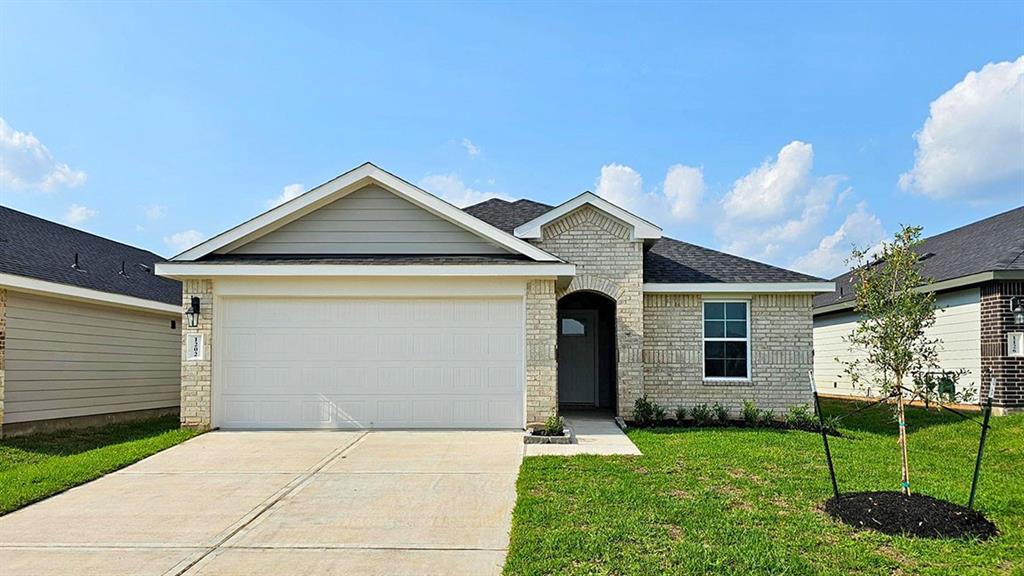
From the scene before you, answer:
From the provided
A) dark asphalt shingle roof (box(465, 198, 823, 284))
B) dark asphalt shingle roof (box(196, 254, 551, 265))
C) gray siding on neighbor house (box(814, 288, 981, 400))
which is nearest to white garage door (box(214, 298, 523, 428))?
dark asphalt shingle roof (box(196, 254, 551, 265))

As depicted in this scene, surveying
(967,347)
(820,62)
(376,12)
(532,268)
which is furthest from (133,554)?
(967,347)

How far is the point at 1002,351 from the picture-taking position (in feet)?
43.4

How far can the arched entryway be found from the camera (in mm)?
16967

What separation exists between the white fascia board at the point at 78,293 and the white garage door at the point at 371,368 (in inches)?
119

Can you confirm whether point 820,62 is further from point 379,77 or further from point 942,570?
point 942,570

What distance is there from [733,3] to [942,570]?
10.2 metres

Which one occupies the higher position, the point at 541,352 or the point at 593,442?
the point at 541,352

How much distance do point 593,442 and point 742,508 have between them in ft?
13.2

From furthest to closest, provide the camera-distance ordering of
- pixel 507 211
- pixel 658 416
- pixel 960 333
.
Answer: pixel 507 211 → pixel 960 333 → pixel 658 416

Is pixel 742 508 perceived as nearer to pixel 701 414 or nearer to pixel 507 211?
pixel 701 414

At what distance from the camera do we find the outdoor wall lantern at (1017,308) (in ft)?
43.1

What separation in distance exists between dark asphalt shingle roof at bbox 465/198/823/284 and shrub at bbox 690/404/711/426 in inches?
97.9

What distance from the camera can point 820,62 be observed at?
1380cm

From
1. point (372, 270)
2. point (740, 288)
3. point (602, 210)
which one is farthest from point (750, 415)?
point (372, 270)
